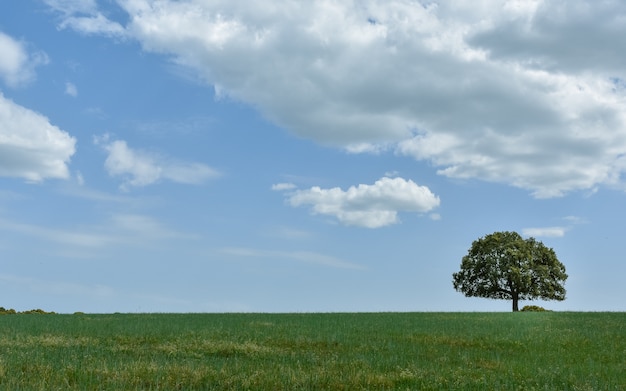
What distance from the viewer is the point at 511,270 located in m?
75.2

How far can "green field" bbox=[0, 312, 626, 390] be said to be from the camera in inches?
626

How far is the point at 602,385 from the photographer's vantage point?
54.4 feet

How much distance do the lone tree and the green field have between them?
4165 cm

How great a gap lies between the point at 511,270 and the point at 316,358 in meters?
59.8

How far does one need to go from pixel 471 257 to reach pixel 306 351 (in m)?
60.2

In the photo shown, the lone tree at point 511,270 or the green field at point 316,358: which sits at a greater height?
the lone tree at point 511,270

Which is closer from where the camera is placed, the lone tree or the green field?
the green field

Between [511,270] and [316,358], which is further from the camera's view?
[511,270]

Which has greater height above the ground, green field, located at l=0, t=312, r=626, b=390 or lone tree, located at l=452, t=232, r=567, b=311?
lone tree, located at l=452, t=232, r=567, b=311

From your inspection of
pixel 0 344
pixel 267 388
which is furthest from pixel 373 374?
pixel 0 344

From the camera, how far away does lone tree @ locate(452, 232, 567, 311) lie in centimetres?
7675

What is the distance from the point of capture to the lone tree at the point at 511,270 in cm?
7675

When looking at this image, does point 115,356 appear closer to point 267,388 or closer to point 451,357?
point 267,388

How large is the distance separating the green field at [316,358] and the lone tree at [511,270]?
4165 cm
